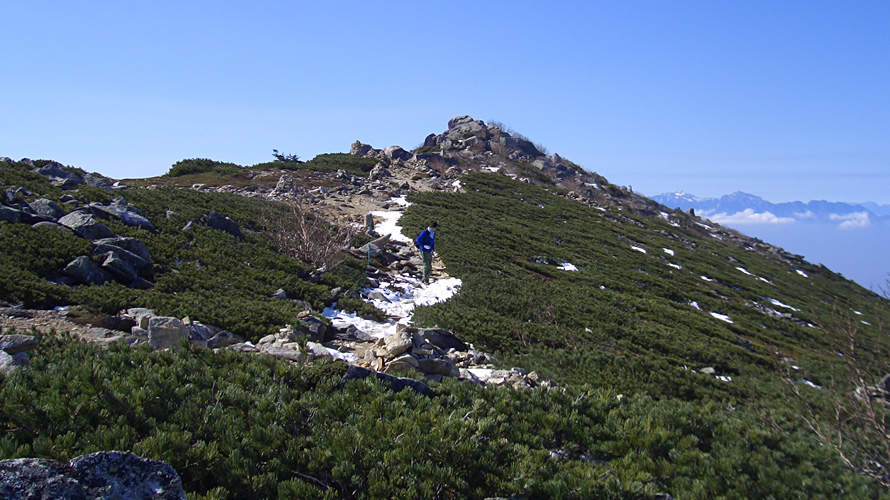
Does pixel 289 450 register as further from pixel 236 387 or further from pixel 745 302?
pixel 745 302

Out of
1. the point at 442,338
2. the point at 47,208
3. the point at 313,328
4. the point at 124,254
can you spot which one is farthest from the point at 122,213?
the point at 442,338

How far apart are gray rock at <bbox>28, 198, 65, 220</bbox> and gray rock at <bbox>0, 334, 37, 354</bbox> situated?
310 inches

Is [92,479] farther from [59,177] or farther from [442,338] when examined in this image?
[59,177]

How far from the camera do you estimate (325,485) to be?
3693mm

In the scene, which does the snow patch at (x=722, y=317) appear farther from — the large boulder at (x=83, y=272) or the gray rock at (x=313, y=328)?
the large boulder at (x=83, y=272)

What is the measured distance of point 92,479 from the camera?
2721 mm

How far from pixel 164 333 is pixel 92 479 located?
4.61 meters

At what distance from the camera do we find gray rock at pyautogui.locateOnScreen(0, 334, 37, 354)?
516 centimetres

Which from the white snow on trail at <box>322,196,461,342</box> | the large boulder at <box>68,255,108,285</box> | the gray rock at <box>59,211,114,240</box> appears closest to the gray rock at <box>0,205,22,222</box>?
the gray rock at <box>59,211,114,240</box>

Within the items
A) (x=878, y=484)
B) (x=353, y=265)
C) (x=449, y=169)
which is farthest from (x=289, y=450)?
(x=449, y=169)

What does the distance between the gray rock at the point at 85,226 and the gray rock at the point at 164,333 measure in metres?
5.59

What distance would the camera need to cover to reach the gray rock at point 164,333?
674 centimetres

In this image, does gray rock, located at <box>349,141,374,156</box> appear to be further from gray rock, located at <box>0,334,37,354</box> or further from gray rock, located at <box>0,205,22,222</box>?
gray rock, located at <box>0,334,37,354</box>

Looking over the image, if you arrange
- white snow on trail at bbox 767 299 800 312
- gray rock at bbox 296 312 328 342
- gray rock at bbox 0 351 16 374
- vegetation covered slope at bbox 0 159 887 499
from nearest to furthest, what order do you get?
vegetation covered slope at bbox 0 159 887 499, gray rock at bbox 0 351 16 374, gray rock at bbox 296 312 328 342, white snow on trail at bbox 767 299 800 312
